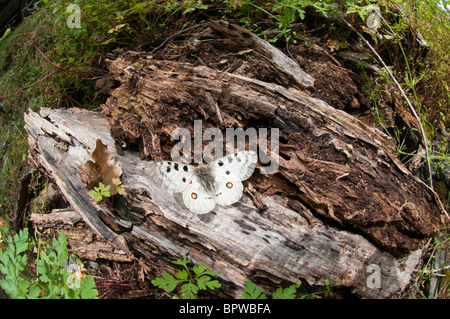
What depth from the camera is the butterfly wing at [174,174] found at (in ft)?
8.05

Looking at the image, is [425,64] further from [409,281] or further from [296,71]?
[409,281]

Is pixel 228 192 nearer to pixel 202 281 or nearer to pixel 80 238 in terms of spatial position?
pixel 202 281

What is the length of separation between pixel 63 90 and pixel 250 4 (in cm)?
255

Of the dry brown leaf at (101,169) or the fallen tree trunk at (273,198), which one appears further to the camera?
the dry brown leaf at (101,169)

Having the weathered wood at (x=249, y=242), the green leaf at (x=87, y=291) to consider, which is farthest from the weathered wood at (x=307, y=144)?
the green leaf at (x=87, y=291)

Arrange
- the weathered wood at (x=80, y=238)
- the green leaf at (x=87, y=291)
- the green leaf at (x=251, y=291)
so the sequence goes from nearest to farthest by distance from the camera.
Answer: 1. the green leaf at (x=87, y=291)
2. the green leaf at (x=251, y=291)
3. the weathered wood at (x=80, y=238)

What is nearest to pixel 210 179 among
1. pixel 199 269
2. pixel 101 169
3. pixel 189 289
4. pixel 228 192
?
pixel 228 192

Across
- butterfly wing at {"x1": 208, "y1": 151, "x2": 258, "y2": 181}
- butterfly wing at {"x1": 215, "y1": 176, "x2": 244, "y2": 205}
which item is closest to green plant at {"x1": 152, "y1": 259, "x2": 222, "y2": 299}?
butterfly wing at {"x1": 215, "y1": 176, "x2": 244, "y2": 205}

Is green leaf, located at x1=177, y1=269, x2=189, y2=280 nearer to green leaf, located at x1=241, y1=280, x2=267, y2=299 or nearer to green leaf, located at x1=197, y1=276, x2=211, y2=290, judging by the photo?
green leaf, located at x1=197, y1=276, x2=211, y2=290

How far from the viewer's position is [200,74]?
280 cm

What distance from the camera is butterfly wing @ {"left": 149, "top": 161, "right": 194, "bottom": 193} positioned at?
96.7 inches

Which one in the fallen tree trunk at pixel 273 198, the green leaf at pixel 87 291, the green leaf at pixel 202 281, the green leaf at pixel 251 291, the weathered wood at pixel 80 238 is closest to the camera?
the green leaf at pixel 87 291

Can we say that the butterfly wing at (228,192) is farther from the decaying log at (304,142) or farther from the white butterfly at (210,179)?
the decaying log at (304,142)

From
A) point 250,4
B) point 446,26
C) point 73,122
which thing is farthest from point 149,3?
point 446,26
